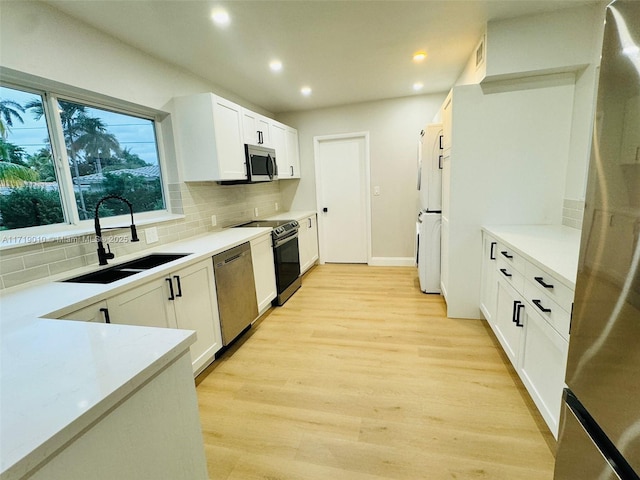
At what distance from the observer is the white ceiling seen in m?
2.00

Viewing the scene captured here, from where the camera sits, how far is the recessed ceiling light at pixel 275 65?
288cm

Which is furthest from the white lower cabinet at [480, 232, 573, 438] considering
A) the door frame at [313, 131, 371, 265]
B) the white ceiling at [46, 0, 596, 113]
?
the door frame at [313, 131, 371, 265]

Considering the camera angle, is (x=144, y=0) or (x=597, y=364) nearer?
(x=597, y=364)

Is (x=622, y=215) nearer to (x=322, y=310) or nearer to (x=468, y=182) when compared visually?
(x=468, y=182)

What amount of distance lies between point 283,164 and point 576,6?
3.28m

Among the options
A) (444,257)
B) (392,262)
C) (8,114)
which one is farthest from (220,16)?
(392,262)

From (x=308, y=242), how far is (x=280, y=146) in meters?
1.45

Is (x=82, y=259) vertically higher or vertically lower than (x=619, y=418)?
higher

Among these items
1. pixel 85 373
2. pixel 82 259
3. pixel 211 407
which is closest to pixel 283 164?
pixel 82 259

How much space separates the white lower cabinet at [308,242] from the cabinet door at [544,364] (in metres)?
2.85

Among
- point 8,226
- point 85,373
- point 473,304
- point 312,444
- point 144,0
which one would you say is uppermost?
point 144,0

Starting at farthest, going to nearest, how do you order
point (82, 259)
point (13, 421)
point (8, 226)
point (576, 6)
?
1. point (576, 6)
2. point (82, 259)
3. point (8, 226)
4. point (13, 421)

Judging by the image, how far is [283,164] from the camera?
4.32 m

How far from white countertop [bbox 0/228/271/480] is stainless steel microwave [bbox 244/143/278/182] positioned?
2280 millimetres
